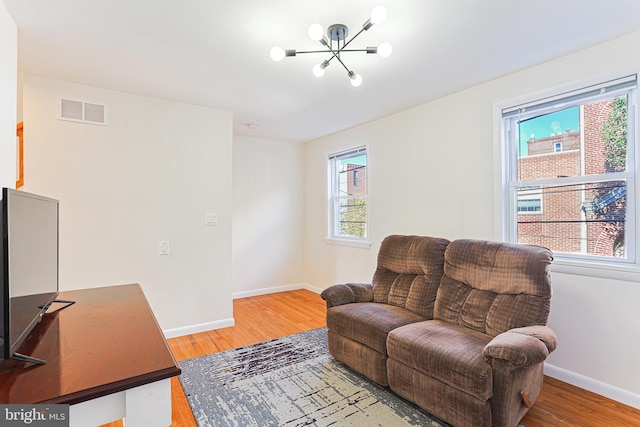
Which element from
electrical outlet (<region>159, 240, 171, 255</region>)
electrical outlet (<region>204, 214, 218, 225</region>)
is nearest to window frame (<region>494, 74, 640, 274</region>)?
electrical outlet (<region>204, 214, 218, 225</region>)

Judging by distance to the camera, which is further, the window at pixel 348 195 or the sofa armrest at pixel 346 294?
the window at pixel 348 195

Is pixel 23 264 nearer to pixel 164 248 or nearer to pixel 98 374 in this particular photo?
pixel 98 374

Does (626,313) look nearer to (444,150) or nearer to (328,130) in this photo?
(444,150)

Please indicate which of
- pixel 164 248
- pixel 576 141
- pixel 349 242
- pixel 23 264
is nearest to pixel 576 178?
pixel 576 141

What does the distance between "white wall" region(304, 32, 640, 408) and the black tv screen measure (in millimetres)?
3065

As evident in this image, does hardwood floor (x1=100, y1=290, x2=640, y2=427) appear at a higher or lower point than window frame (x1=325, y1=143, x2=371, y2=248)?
lower

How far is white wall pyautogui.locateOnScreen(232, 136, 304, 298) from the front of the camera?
188 inches

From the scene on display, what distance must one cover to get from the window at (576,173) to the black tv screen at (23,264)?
10.3 ft

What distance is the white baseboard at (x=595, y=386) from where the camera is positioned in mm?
2055

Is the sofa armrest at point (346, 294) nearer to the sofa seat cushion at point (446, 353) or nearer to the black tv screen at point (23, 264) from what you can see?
the sofa seat cushion at point (446, 353)

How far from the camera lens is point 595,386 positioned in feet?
7.23

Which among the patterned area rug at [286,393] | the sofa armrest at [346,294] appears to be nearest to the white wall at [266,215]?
the patterned area rug at [286,393]

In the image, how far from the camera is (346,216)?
4.68 metres

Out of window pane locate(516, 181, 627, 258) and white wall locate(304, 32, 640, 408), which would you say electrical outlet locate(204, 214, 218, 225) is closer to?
white wall locate(304, 32, 640, 408)
